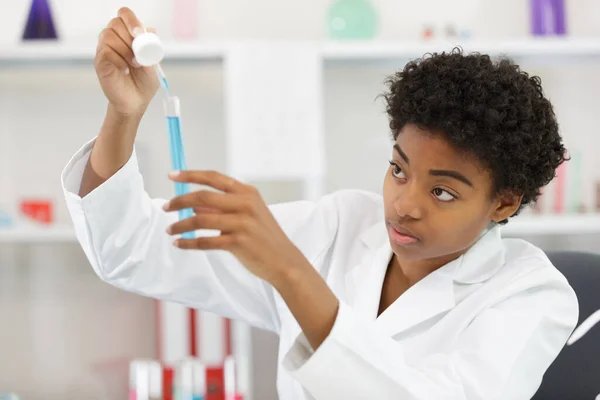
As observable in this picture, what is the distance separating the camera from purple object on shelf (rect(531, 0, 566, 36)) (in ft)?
8.07

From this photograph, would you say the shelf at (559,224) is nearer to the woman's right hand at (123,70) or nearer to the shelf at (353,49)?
the shelf at (353,49)

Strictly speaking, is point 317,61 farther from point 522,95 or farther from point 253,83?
point 522,95

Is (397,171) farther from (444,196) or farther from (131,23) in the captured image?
(131,23)

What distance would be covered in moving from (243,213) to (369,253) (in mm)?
570

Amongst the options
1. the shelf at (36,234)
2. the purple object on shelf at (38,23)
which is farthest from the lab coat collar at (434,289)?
the purple object on shelf at (38,23)

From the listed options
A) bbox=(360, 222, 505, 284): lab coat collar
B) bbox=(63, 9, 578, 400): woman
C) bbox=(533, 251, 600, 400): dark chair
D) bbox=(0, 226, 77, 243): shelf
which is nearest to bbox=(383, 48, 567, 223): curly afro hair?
bbox=(63, 9, 578, 400): woman

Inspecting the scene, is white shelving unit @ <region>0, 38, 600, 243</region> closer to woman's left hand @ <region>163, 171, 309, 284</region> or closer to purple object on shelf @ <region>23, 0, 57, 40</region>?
purple object on shelf @ <region>23, 0, 57, 40</region>

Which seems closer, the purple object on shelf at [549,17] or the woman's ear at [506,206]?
the woman's ear at [506,206]

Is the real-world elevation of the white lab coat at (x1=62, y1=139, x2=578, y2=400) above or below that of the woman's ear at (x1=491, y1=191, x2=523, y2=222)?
below

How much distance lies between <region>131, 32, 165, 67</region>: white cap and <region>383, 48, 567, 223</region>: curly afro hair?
360 millimetres

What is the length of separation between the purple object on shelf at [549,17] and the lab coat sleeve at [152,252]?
1.50 meters

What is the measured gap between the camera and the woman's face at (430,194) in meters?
1.00

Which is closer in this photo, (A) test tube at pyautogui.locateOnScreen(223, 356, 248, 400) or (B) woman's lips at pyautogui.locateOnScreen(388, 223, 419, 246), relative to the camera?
(B) woman's lips at pyautogui.locateOnScreen(388, 223, 419, 246)

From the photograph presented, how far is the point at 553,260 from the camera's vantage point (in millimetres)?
1319
